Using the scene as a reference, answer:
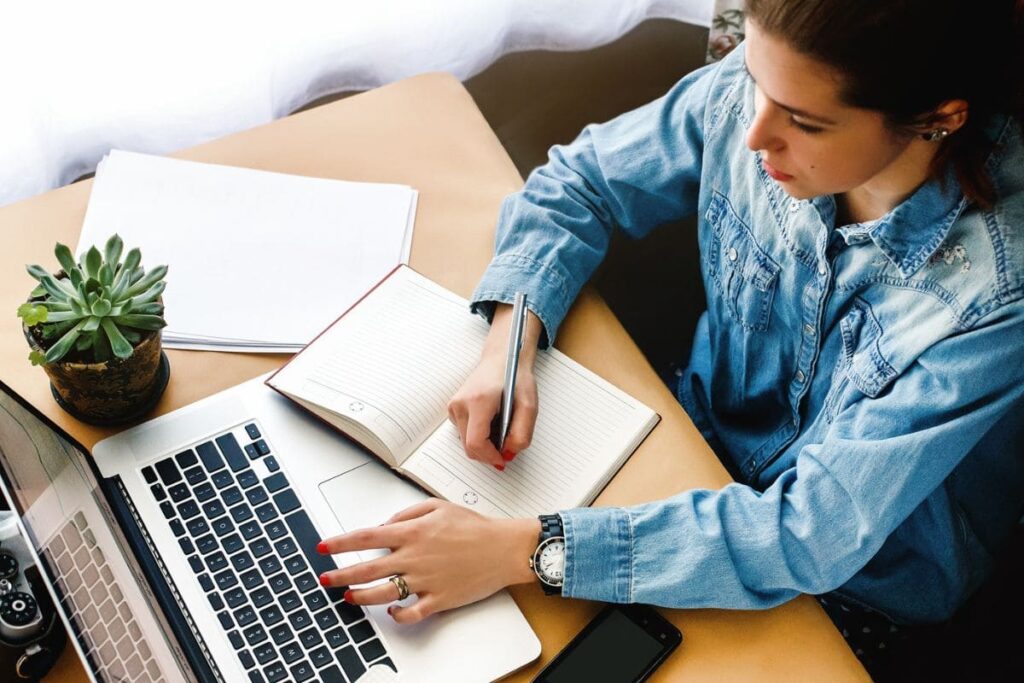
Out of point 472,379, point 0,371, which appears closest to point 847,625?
point 472,379

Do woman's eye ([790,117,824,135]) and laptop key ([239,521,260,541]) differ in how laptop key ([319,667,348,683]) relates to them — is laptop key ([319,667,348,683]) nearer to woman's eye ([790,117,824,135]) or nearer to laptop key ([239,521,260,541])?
laptop key ([239,521,260,541])

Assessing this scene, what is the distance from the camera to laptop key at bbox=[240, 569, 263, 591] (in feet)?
2.39

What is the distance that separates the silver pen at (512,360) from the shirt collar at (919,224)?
30 centimetres

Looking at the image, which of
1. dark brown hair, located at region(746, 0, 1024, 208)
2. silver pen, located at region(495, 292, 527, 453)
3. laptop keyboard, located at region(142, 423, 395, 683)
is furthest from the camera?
silver pen, located at region(495, 292, 527, 453)

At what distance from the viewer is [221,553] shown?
2.44ft

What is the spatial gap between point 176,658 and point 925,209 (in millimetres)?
658

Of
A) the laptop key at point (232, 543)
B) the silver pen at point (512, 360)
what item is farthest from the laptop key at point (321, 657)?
the silver pen at point (512, 360)

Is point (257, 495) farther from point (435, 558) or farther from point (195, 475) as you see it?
point (435, 558)

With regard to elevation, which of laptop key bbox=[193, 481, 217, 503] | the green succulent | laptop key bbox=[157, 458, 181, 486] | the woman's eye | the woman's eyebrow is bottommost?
laptop key bbox=[193, 481, 217, 503]

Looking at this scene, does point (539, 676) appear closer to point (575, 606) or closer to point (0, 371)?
point (575, 606)

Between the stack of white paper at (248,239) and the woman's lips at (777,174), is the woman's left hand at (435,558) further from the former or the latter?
the woman's lips at (777,174)

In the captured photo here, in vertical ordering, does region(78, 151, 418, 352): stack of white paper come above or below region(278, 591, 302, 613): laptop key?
above

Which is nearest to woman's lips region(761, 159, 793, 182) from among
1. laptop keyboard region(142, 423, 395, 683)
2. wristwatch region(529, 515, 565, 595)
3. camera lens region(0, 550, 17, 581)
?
wristwatch region(529, 515, 565, 595)

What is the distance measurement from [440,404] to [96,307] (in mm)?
291
